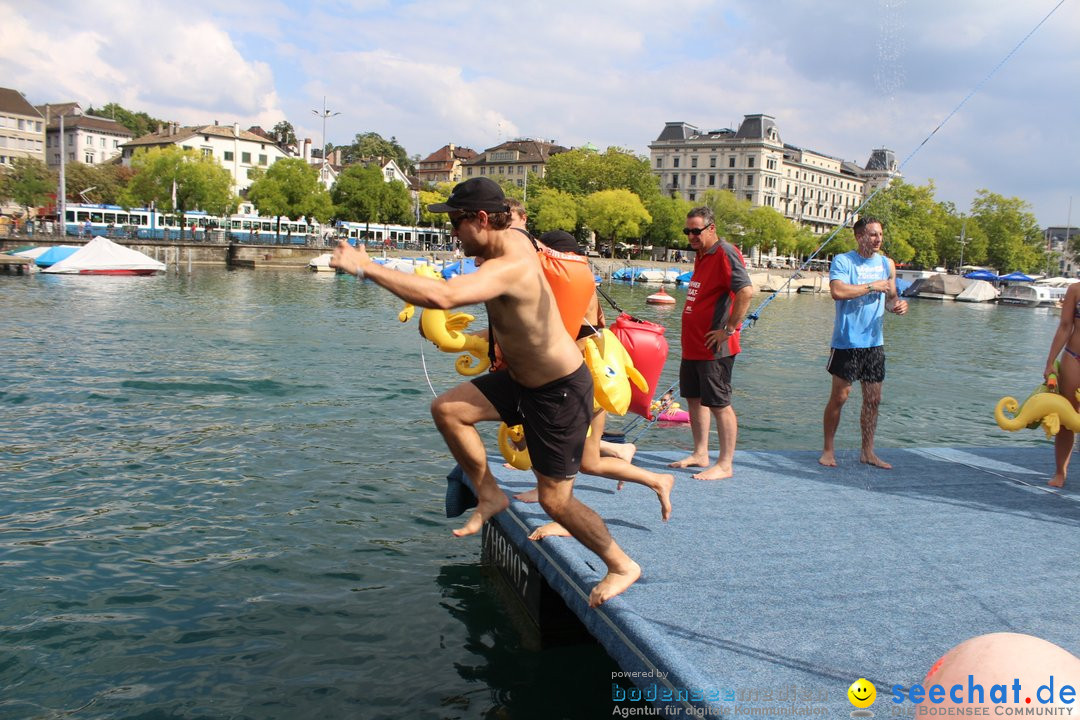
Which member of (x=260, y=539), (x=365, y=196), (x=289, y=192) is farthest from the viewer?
(x=365, y=196)

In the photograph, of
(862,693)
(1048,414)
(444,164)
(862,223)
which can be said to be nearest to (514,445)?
(862,693)

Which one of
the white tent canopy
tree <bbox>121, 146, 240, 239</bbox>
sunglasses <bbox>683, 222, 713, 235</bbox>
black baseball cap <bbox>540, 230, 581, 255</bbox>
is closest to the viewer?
black baseball cap <bbox>540, 230, 581, 255</bbox>

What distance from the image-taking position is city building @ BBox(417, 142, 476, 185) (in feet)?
500

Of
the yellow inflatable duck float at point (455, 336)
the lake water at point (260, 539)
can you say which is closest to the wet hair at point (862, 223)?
the lake water at point (260, 539)

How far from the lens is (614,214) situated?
9431 cm

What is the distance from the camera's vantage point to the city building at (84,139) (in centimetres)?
11331

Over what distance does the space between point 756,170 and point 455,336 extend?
131m

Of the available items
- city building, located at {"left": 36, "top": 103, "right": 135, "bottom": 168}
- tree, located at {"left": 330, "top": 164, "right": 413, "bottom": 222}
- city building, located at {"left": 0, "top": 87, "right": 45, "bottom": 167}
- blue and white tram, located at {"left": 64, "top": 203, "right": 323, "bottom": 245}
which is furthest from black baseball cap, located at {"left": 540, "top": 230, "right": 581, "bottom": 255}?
city building, located at {"left": 36, "top": 103, "right": 135, "bottom": 168}

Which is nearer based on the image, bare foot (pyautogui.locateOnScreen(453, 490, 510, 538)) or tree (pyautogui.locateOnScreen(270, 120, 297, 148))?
bare foot (pyautogui.locateOnScreen(453, 490, 510, 538))

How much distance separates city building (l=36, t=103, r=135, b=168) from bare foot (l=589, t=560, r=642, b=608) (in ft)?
418

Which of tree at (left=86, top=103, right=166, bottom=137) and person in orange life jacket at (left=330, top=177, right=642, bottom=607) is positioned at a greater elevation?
tree at (left=86, top=103, right=166, bottom=137)

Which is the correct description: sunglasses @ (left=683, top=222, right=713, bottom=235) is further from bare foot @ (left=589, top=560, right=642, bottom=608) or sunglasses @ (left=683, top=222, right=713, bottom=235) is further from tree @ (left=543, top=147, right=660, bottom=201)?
tree @ (left=543, top=147, right=660, bottom=201)

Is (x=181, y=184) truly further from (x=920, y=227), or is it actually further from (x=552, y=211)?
(x=920, y=227)

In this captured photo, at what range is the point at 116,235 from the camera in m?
63.3
